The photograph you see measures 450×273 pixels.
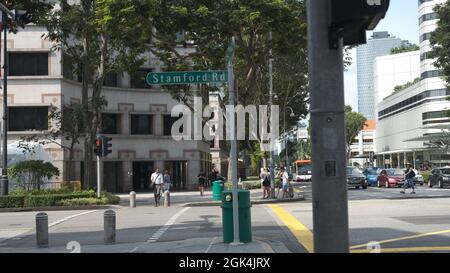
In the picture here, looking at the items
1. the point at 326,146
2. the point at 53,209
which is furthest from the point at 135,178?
the point at 326,146

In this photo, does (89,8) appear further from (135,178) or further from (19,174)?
(135,178)

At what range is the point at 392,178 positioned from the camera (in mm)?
42625

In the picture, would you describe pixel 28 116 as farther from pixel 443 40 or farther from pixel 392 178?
pixel 443 40

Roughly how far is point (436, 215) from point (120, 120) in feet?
107

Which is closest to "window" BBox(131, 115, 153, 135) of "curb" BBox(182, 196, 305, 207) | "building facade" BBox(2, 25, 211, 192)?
"building facade" BBox(2, 25, 211, 192)

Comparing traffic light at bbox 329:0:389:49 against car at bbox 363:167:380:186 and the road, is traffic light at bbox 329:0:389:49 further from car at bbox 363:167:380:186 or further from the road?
car at bbox 363:167:380:186

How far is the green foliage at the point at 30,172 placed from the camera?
30.6 meters

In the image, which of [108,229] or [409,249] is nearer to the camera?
[409,249]

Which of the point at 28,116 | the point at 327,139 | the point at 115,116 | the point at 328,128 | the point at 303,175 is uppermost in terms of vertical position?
the point at 115,116

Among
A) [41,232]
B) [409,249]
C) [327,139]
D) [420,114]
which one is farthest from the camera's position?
[420,114]

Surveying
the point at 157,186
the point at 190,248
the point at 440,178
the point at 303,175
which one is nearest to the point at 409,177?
the point at 440,178

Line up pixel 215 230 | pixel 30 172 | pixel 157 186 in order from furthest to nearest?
pixel 30 172, pixel 157 186, pixel 215 230

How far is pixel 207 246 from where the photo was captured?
11.7 meters

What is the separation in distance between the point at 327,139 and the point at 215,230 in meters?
10.9
